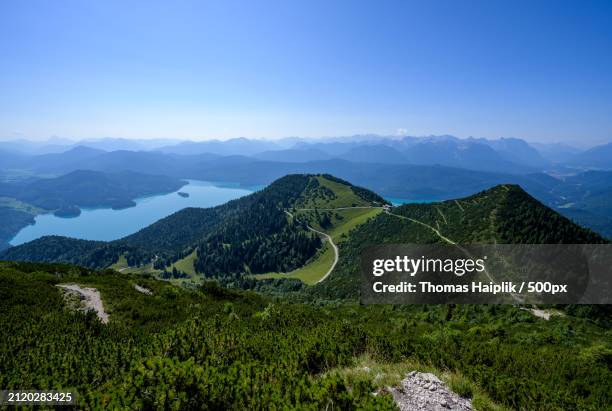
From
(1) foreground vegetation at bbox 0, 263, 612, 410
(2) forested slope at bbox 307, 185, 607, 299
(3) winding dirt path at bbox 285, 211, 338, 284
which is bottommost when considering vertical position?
(3) winding dirt path at bbox 285, 211, 338, 284

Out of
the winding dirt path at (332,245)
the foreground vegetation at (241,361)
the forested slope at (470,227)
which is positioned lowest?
the winding dirt path at (332,245)

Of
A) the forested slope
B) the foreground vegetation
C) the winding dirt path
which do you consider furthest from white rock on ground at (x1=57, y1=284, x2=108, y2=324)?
the winding dirt path

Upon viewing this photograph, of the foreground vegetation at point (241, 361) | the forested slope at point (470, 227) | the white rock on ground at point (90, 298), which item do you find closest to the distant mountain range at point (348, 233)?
the forested slope at point (470, 227)

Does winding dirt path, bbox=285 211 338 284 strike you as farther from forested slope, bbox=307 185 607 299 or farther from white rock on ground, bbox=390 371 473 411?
white rock on ground, bbox=390 371 473 411

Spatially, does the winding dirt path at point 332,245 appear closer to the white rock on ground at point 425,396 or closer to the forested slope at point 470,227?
the forested slope at point 470,227

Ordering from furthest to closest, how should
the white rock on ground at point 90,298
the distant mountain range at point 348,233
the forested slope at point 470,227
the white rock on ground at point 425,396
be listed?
the distant mountain range at point 348,233 → the forested slope at point 470,227 → the white rock on ground at point 90,298 → the white rock on ground at point 425,396

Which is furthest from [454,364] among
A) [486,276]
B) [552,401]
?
[486,276]
